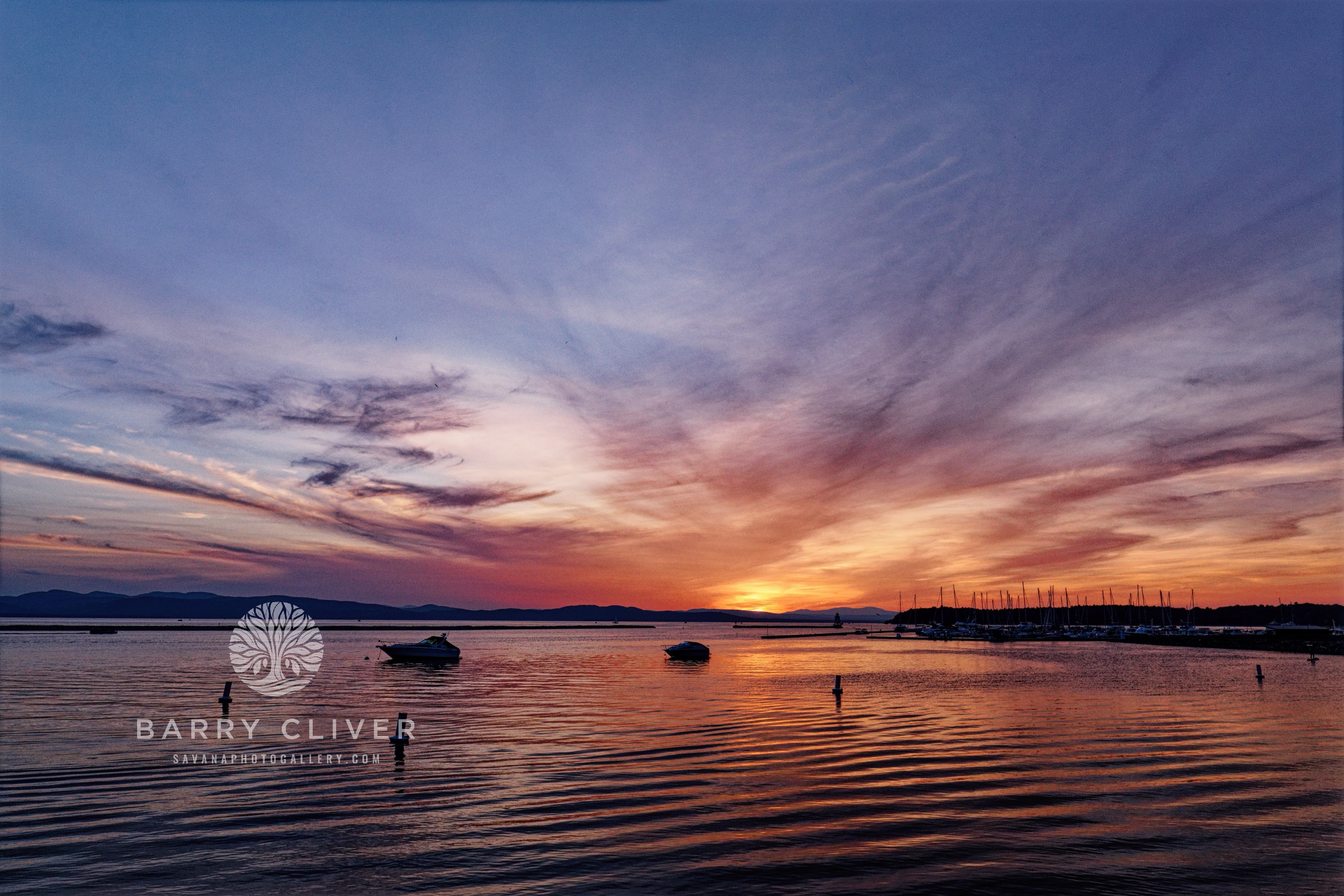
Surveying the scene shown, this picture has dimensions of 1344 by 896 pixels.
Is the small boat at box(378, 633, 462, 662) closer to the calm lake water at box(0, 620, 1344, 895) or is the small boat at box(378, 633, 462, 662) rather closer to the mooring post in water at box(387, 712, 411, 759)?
the calm lake water at box(0, 620, 1344, 895)

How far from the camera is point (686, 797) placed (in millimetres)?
22219

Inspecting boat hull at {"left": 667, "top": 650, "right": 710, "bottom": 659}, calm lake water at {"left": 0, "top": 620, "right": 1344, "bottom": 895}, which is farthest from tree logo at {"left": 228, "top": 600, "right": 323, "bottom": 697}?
boat hull at {"left": 667, "top": 650, "right": 710, "bottom": 659}

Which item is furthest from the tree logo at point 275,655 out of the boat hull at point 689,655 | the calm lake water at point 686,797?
the boat hull at point 689,655

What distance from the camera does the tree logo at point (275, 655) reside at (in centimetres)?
4625

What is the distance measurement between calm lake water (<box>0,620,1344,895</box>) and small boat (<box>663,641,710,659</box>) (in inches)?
1957

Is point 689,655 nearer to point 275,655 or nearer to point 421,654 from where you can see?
point 421,654

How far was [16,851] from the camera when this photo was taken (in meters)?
16.8

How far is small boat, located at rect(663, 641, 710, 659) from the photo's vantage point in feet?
329

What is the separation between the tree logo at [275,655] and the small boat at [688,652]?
141 ft

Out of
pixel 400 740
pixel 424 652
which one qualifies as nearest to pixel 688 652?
pixel 424 652

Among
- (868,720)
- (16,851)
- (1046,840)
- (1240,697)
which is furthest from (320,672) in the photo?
(1240,697)

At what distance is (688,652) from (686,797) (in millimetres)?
81052

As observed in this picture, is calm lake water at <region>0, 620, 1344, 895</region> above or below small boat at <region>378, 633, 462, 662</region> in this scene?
below

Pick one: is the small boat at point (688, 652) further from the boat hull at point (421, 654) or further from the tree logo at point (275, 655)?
the tree logo at point (275, 655)
